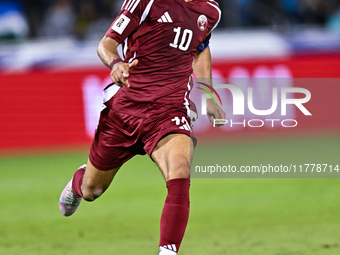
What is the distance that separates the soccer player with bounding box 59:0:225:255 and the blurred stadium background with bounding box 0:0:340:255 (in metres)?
1.33

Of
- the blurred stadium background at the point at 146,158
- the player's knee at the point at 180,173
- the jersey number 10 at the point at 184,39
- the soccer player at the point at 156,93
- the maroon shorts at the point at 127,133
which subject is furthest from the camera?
the blurred stadium background at the point at 146,158

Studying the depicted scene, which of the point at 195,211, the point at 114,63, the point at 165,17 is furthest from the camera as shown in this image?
the point at 195,211

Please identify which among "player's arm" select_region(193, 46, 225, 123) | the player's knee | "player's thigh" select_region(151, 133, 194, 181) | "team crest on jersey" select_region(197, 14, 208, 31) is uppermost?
"team crest on jersey" select_region(197, 14, 208, 31)

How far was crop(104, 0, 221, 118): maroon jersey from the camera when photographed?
14.6 ft

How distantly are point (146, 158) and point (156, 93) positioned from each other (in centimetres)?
712

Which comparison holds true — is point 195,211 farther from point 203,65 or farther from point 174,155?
point 174,155

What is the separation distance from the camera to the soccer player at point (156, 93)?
13.6 feet

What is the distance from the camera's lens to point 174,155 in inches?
162

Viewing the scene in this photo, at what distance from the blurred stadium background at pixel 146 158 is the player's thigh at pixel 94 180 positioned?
2.04ft

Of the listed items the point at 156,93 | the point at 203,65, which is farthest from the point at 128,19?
the point at 203,65

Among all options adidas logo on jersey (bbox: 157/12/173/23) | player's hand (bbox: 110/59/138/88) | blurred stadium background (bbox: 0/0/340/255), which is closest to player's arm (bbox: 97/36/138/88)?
player's hand (bbox: 110/59/138/88)

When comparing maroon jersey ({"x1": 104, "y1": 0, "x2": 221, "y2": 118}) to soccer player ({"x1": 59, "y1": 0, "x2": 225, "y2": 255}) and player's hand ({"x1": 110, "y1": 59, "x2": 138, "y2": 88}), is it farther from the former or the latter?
player's hand ({"x1": 110, "y1": 59, "x2": 138, "y2": 88})

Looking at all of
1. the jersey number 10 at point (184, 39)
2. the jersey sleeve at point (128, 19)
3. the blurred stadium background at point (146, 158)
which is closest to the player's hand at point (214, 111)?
the jersey number 10 at point (184, 39)

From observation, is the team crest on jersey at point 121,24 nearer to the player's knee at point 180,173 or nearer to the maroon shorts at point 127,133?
the maroon shorts at point 127,133
